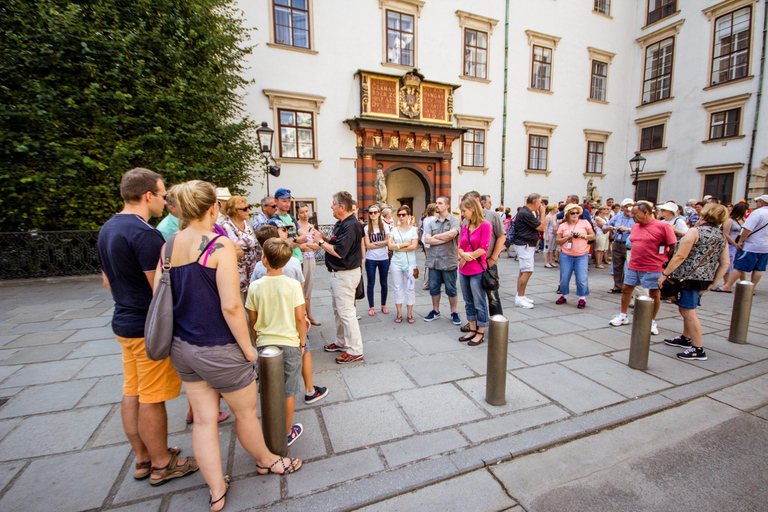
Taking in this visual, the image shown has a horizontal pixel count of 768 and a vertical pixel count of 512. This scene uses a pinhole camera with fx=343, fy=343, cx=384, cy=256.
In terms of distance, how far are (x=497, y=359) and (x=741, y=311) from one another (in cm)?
390

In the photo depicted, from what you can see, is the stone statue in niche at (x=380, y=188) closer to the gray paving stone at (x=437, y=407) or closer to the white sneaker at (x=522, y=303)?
the white sneaker at (x=522, y=303)

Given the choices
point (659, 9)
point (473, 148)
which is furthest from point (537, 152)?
point (659, 9)

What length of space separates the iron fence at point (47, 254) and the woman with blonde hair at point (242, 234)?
6982mm

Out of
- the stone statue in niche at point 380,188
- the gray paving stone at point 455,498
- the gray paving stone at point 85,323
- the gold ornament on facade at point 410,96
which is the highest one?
the gold ornament on facade at point 410,96

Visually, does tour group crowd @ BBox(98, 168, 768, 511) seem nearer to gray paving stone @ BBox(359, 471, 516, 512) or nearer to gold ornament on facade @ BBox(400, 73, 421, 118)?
gray paving stone @ BBox(359, 471, 516, 512)

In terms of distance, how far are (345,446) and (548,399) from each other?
1.89 metres

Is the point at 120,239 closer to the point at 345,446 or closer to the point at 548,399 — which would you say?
the point at 345,446

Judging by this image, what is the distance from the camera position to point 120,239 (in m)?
2.01

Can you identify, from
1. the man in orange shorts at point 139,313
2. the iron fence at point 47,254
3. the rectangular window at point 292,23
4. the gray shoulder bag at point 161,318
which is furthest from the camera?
the rectangular window at point 292,23

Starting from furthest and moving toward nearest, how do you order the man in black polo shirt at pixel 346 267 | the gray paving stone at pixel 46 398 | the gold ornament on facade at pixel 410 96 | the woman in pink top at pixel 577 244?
the gold ornament on facade at pixel 410 96, the woman in pink top at pixel 577 244, the man in black polo shirt at pixel 346 267, the gray paving stone at pixel 46 398

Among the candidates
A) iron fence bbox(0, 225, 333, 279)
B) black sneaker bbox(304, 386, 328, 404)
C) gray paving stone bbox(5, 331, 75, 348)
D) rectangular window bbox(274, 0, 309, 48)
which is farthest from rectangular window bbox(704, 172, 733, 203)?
iron fence bbox(0, 225, 333, 279)

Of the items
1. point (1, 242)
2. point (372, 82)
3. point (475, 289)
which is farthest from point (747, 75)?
point (1, 242)

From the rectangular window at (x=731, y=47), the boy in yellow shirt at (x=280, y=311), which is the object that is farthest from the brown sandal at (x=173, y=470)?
the rectangular window at (x=731, y=47)

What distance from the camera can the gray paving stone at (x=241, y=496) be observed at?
6.67ft
